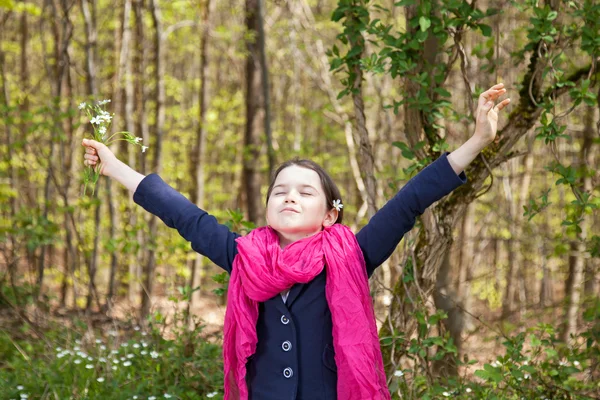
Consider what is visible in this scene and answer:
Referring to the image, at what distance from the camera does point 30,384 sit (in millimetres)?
3850

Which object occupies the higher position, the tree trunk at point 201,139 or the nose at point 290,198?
the tree trunk at point 201,139

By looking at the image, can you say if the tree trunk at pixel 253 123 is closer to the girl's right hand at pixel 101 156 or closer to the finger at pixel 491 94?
the girl's right hand at pixel 101 156

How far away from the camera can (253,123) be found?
344 inches

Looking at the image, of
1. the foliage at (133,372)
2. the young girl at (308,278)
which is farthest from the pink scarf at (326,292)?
the foliage at (133,372)

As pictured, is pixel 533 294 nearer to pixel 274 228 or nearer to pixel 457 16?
pixel 457 16

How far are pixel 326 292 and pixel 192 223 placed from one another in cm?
57

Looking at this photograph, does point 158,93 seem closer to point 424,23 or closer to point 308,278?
point 424,23

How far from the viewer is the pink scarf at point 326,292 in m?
2.20

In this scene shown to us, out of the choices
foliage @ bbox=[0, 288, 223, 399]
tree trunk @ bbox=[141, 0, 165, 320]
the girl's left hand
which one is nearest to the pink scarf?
the girl's left hand

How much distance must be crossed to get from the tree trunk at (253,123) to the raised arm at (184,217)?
574 centimetres

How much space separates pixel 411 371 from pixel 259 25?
5278 millimetres

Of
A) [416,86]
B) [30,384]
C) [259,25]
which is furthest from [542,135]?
[259,25]

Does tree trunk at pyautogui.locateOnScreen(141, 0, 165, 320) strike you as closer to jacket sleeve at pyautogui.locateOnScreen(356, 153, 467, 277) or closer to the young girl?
the young girl

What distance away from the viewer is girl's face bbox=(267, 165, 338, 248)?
232cm
